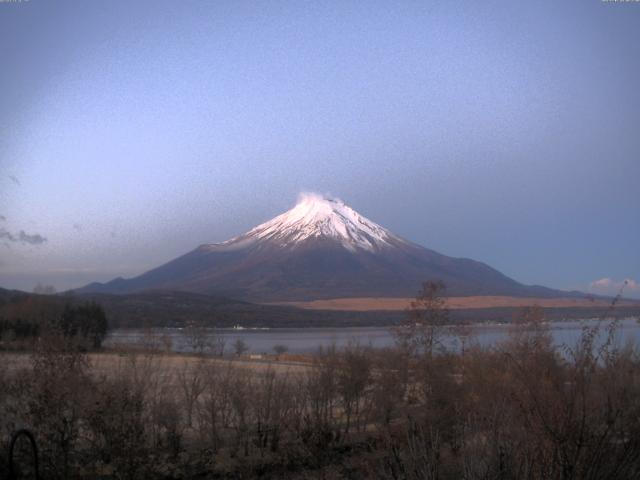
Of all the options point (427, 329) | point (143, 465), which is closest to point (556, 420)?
point (143, 465)

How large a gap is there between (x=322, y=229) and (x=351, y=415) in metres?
137

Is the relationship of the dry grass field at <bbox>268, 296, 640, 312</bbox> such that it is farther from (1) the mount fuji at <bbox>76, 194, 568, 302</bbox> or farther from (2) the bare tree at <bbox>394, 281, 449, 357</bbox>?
(2) the bare tree at <bbox>394, 281, 449, 357</bbox>

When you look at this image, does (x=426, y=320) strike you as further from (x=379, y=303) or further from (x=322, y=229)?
(x=322, y=229)

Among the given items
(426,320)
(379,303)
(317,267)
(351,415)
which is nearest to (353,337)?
(426,320)

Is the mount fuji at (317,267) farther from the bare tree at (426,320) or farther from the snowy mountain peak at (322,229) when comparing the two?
the bare tree at (426,320)

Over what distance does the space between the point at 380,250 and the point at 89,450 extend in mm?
132035

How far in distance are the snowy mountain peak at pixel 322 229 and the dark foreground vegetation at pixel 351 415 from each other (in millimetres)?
127093

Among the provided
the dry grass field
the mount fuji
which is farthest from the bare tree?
the mount fuji

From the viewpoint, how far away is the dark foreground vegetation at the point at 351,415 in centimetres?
585

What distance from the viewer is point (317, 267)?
13350cm

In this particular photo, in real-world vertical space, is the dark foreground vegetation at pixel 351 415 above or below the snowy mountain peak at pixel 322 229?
below

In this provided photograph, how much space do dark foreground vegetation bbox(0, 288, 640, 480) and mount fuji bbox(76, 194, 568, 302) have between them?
90394mm

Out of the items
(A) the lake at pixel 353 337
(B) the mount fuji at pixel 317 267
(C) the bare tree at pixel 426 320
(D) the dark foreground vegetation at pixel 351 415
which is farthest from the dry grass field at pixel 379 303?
(D) the dark foreground vegetation at pixel 351 415

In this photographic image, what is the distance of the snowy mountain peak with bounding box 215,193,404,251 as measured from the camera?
5881 inches
